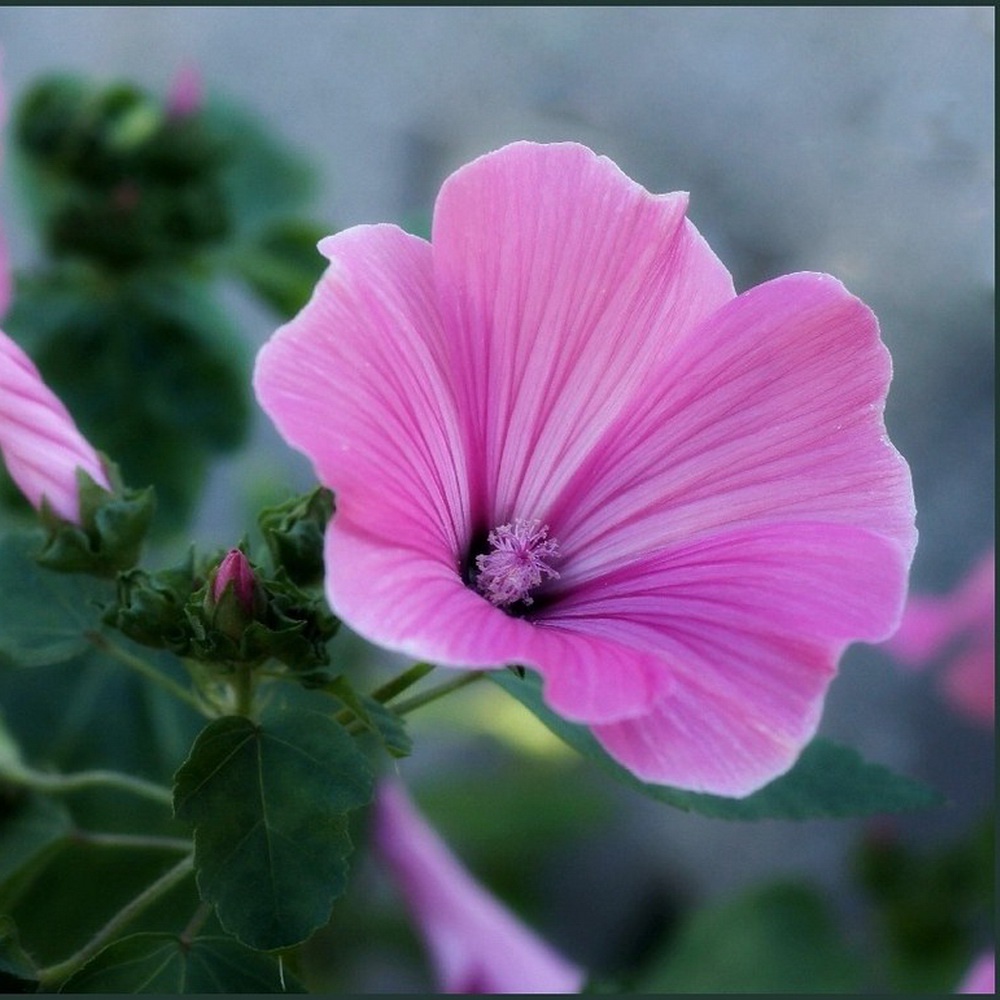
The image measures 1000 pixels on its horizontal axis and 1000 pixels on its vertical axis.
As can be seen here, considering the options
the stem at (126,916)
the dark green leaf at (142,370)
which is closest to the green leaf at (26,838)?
the stem at (126,916)

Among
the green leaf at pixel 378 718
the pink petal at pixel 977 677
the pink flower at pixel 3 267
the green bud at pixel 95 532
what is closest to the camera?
the green leaf at pixel 378 718

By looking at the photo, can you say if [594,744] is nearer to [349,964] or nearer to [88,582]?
[88,582]

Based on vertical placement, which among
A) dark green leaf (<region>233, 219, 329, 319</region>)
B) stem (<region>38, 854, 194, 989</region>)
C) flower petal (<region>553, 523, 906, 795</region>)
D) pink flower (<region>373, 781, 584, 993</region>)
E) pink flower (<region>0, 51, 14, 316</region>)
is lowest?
pink flower (<region>373, 781, 584, 993</region>)

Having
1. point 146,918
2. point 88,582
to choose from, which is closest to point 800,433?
point 88,582

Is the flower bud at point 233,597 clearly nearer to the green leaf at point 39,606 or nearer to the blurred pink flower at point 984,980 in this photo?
the green leaf at point 39,606

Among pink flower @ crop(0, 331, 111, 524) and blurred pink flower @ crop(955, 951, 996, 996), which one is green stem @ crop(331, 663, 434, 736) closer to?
pink flower @ crop(0, 331, 111, 524)

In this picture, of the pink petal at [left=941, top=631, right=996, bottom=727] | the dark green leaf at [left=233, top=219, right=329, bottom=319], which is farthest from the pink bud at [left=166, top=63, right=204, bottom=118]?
the pink petal at [left=941, top=631, right=996, bottom=727]
